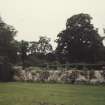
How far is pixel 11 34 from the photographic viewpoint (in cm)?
7238

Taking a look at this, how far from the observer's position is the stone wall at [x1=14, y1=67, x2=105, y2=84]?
42.0 m

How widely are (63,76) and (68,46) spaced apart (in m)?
26.5

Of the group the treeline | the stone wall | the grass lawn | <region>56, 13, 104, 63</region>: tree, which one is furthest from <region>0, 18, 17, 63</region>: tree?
the grass lawn

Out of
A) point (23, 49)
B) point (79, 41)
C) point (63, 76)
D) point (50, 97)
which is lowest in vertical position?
point (50, 97)

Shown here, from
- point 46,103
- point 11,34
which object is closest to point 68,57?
point 11,34

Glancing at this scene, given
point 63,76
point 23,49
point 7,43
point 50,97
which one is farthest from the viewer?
point 23,49

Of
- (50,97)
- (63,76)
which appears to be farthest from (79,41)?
(50,97)

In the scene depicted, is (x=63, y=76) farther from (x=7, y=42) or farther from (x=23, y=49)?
(x=23, y=49)

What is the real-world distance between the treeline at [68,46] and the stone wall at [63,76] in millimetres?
18852

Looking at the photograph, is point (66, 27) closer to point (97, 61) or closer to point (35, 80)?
point (97, 61)

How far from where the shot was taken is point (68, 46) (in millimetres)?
70250

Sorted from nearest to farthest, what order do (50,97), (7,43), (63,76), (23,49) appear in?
(50,97), (63,76), (7,43), (23,49)

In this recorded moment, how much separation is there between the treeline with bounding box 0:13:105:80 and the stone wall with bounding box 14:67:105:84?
18852mm

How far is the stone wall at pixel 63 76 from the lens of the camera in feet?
138
